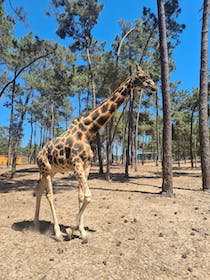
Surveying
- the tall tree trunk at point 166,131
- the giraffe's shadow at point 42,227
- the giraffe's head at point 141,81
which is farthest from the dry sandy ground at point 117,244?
the giraffe's head at point 141,81

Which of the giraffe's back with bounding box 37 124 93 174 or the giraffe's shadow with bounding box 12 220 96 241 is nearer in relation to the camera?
the giraffe's back with bounding box 37 124 93 174

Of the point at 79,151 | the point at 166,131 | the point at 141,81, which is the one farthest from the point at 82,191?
the point at 166,131

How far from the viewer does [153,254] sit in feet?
17.4

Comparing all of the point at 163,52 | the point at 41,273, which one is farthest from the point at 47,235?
the point at 163,52

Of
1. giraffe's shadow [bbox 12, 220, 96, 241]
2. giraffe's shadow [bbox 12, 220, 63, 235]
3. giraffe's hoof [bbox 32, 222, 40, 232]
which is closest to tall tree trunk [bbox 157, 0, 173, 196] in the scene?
giraffe's shadow [bbox 12, 220, 96, 241]

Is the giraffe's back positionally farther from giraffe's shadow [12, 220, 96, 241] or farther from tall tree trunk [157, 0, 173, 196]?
tall tree trunk [157, 0, 173, 196]

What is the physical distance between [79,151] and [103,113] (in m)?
1.20

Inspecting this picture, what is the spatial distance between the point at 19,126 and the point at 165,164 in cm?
1529

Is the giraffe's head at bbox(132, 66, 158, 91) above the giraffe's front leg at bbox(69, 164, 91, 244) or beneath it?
above

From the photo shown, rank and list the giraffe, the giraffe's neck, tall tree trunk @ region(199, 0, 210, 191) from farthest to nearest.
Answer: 1. tall tree trunk @ region(199, 0, 210, 191)
2. the giraffe's neck
3. the giraffe

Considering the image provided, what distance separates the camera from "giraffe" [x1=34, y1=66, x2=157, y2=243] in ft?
19.5

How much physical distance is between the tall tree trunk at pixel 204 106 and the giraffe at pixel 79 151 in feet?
19.4

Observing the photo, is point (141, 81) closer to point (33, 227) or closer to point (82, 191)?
point (82, 191)

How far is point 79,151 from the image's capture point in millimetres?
6012
